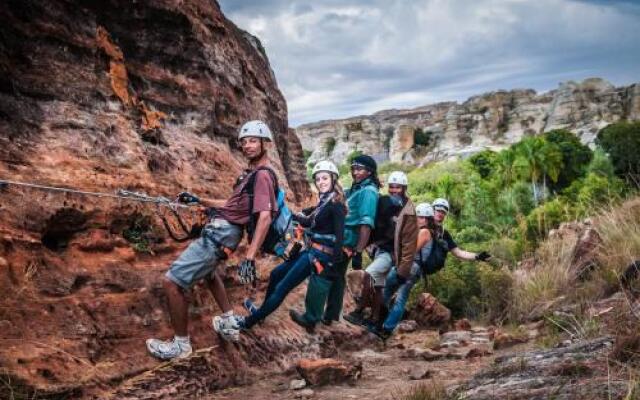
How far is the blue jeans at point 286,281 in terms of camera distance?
6195mm

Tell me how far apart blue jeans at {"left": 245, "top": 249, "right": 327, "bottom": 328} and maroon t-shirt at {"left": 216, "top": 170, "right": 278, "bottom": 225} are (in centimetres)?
96

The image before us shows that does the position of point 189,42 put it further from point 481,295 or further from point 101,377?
point 481,295

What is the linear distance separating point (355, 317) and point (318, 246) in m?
2.48

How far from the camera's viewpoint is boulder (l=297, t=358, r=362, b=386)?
5.82 metres

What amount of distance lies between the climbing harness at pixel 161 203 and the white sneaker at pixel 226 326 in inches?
39.2

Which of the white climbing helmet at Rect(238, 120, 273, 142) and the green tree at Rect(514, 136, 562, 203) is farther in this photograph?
the green tree at Rect(514, 136, 562, 203)

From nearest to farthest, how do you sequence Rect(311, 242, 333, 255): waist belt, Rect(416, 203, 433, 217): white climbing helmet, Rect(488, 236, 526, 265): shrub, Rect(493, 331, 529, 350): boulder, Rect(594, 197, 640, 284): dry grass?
Rect(311, 242, 333, 255): waist belt
Rect(493, 331, 529, 350): boulder
Rect(594, 197, 640, 284): dry grass
Rect(416, 203, 433, 217): white climbing helmet
Rect(488, 236, 526, 265): shrub

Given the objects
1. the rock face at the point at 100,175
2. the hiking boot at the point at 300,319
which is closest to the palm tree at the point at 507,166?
the rock face at the point at 100,175

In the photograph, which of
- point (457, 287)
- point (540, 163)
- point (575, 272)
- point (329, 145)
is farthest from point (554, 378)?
point (329, 145)

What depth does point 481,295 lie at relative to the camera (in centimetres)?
1225

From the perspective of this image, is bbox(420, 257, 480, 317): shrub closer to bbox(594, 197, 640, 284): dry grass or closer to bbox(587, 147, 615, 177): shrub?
bbox(594, 197, 640, 284): dry grass

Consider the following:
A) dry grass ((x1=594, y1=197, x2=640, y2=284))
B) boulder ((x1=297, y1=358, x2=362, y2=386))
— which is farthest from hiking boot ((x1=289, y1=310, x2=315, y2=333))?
dry grass ((x1=594, y1=197, x2=640, y2=284))

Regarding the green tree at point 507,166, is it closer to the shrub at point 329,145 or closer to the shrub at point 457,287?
the shrub at point 457,287

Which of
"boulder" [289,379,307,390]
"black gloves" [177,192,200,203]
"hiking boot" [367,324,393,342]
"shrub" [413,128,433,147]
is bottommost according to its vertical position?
"hiking boot" [367,324,393,342]
